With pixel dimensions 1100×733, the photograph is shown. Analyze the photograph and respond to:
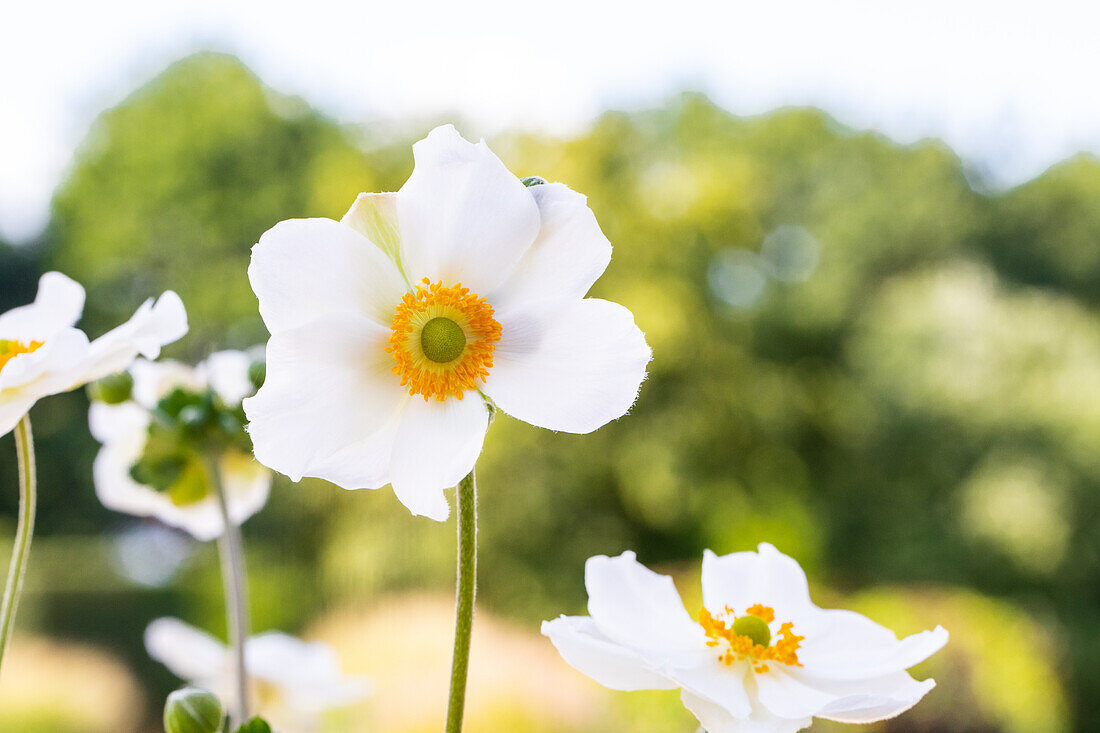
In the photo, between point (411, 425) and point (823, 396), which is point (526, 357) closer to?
point (411, 425)

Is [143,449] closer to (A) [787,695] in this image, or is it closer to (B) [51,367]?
(B) [51,367]

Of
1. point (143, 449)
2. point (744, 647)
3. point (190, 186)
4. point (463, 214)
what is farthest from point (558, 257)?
point (190, 186)

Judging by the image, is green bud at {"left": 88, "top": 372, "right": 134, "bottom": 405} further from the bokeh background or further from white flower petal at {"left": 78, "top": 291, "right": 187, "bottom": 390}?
the bokeh background

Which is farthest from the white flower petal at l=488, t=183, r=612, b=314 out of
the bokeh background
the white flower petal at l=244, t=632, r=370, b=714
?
the bokeh background

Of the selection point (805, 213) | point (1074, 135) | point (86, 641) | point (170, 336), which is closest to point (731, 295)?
point (805, 213)

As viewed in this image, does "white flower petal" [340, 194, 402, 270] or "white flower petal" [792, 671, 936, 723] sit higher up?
"white flower petal" [340, 194, 402, 270]
